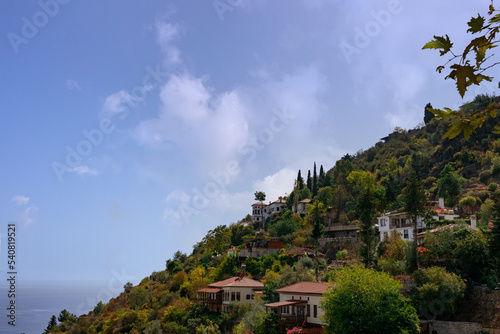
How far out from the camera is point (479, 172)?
66.9 metres

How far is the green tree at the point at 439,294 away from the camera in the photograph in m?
30.2

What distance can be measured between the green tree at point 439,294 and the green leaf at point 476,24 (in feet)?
102

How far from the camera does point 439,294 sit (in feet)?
100

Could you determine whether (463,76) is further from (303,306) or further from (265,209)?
(265,209)

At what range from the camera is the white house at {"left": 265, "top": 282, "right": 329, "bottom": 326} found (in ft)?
109

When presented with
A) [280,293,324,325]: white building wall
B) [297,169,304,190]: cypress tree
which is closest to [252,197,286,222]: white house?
[297,169,304,190]: cypress tree

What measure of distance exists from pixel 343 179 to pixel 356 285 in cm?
5592

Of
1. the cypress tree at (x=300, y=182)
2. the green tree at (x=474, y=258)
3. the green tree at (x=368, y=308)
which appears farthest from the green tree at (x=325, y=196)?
the green tree at (x=368, y=308)

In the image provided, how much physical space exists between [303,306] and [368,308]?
917 cm

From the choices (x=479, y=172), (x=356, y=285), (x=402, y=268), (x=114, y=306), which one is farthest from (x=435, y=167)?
(x=114, y=306)

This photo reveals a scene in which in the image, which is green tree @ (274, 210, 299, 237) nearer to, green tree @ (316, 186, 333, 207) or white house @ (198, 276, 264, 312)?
green tree @ (316, 186, 333, 207)

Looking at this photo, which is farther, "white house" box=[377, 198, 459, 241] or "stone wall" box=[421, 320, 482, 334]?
"white house" box=[377, 198, 459, 241]

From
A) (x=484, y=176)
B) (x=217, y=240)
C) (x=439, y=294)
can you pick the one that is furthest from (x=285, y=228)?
(x=439, y=294)

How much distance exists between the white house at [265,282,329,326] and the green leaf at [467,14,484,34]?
104 feet
